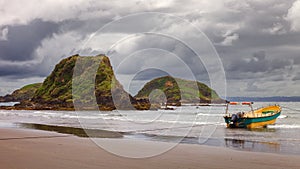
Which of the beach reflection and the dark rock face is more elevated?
the dark rock face

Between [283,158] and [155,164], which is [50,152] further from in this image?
[283,158]

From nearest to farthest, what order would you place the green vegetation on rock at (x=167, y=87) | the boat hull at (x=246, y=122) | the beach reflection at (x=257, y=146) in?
the beach reflection at (x=257, y=146), the green vegetation on rock at (x=167, y=87), the boat hull at (x=246, y=122)

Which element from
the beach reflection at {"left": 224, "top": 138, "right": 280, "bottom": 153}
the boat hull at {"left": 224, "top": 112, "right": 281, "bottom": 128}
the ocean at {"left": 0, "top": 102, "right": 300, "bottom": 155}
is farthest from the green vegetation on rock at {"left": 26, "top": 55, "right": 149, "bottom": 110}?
the beach reflection at {"left": 224, "top": 138, "right": 280, "bottom": 153}

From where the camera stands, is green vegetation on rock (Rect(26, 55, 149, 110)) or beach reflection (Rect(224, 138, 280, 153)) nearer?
beach reflection (Rect(224, 138, 280, 153))

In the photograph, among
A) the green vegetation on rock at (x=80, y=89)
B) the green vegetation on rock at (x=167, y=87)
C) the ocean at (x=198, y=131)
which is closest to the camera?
the ocean at (x=198, y=131)

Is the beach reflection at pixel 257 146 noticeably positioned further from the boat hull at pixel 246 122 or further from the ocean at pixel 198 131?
the boat hull at pixel 246 122

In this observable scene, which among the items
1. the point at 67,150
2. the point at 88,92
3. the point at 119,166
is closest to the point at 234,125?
the point at 67,150

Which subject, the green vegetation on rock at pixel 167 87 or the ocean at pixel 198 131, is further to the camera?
the green vegetation on rock at pixel 167 87

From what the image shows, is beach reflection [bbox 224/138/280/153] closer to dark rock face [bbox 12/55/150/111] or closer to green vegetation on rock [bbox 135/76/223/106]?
green vegetation on rock [bbox 135/76/223/106]

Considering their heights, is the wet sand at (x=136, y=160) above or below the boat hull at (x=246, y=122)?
below

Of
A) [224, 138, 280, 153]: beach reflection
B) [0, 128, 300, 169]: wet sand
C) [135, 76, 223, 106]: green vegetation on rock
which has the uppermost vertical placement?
[135, 76, 223, 106]: green vegetation on rock

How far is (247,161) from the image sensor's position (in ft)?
39.9

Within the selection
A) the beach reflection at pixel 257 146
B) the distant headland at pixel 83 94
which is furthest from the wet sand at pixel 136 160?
the distant headland at pixel 83 94

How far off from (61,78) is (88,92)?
68.1ft
